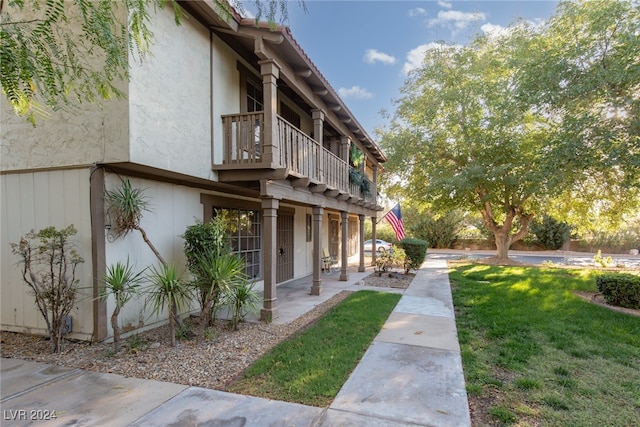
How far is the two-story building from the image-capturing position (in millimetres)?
4816

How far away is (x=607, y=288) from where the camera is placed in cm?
728

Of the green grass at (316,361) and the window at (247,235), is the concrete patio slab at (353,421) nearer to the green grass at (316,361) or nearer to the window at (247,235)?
the green grass at (316,361)

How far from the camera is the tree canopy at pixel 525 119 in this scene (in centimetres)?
827

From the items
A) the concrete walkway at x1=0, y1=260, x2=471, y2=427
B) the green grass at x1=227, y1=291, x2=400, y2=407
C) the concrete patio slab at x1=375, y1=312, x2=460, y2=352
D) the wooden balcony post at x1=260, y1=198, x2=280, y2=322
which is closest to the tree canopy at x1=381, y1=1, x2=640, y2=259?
the concrete patio slab at x1=375, y1=312, x2=460, y2=352

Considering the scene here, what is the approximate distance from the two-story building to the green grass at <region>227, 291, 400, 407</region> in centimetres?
132

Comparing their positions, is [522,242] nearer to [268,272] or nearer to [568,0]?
[568,0]

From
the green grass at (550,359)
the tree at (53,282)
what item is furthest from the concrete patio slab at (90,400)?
the green grass at (550,359)

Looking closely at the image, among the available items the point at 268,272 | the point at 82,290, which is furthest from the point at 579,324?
the point at 82,290

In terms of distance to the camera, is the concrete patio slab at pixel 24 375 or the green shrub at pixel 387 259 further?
the green shrub at pixel 387 259

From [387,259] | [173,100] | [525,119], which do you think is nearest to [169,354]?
[173,100]

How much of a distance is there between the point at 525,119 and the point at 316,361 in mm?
14646

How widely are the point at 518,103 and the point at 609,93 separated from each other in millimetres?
2727

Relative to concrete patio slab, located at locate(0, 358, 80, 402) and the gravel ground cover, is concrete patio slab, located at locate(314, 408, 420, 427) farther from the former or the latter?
concrete patio slab, located at locate(0, 358, 80, 402)

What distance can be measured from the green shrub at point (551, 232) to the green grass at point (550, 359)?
2136 centimetres
